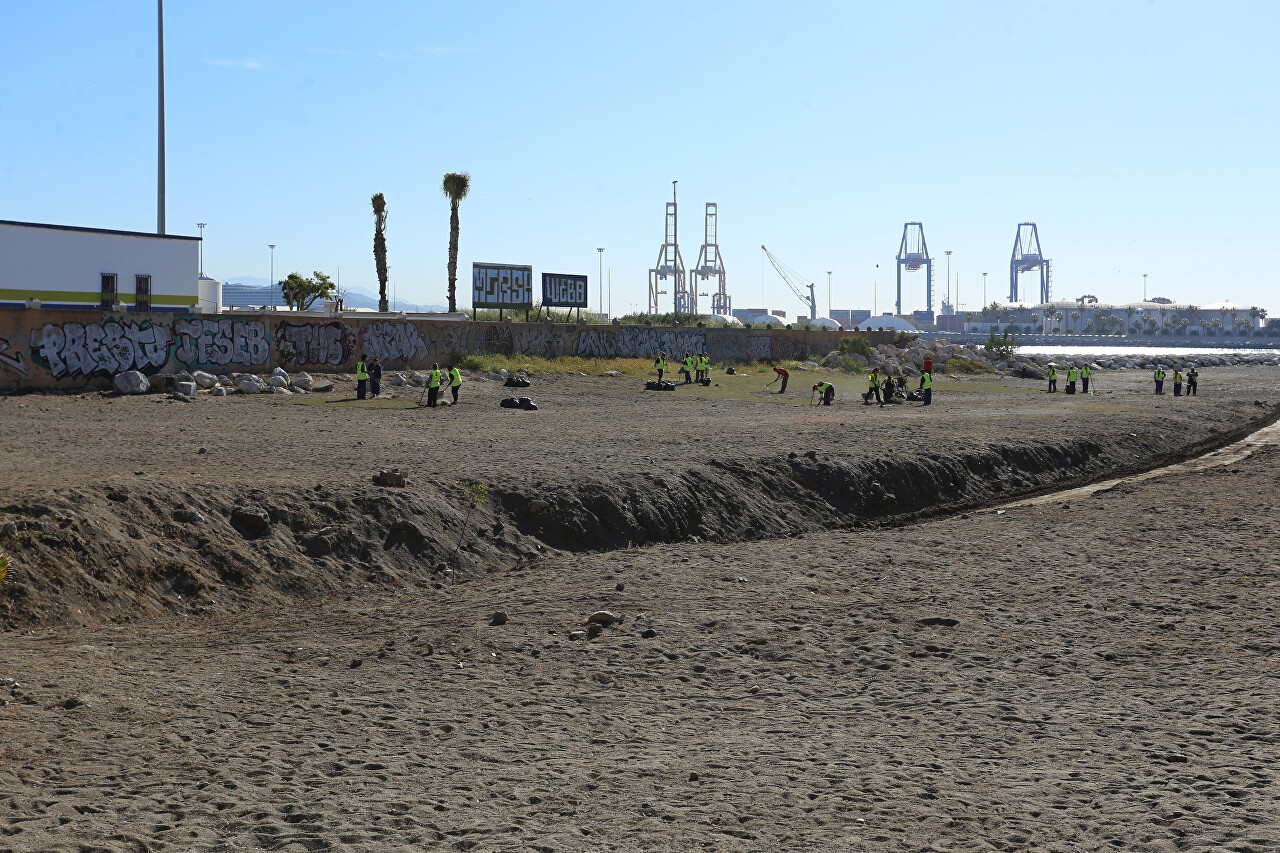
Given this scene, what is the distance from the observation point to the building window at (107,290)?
41.4 m

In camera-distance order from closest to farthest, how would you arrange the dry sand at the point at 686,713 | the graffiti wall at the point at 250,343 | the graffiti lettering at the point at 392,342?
1. the dry sand at the point at 686,713
2. the graffiti wall at the point at 250,343
3. the graffiti lettering at the point at 392,342

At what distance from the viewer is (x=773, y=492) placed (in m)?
19.2

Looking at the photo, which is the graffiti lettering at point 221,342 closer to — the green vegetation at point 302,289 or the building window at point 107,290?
the building window at point 107,290

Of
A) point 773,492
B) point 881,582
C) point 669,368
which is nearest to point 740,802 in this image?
point 881,582

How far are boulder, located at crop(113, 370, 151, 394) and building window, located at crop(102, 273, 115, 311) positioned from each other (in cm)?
1131

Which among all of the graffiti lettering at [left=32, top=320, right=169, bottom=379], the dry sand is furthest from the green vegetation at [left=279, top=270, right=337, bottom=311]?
the dry sand

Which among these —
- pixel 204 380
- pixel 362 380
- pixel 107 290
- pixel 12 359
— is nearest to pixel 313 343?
pixel 204 380

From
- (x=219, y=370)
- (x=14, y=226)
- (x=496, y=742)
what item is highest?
(x=14, y=226)

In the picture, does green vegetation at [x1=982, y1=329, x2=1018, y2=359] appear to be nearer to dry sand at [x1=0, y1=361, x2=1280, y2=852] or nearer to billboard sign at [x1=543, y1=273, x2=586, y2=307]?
billboard sign at [x1=543, y1=273, x2=586, y2=307]

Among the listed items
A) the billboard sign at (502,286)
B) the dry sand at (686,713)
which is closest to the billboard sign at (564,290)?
the billboard sign at (502,286)

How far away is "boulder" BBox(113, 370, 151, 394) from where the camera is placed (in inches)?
1236

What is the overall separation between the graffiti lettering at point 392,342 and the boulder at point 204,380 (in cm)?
802

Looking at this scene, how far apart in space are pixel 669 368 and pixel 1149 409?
2258cm

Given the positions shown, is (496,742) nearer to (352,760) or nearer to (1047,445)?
(352,760)
